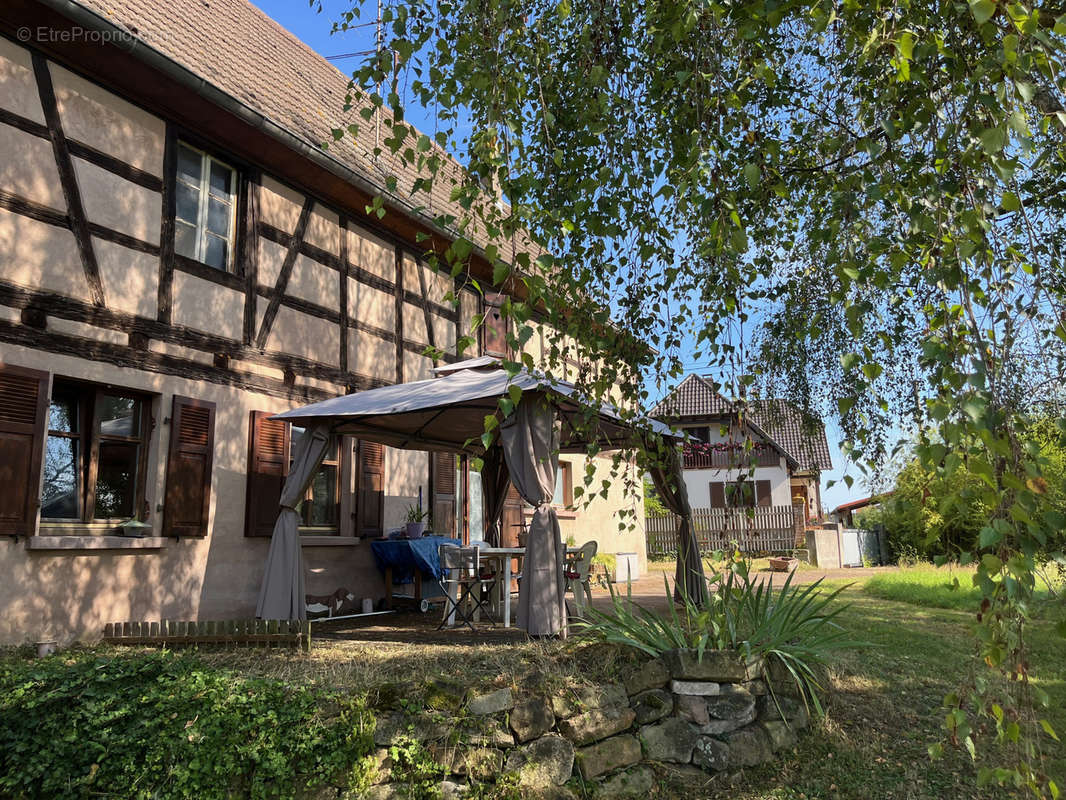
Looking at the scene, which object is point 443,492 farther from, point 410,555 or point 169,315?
point 169,315

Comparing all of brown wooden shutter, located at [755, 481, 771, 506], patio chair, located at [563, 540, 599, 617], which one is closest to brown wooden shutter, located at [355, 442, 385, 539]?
patio chair, located at [563, 540, 599, 617]

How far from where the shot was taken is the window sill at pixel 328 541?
8.09 m

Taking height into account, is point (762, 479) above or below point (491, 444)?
above

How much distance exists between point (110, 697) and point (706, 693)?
11.2 feet

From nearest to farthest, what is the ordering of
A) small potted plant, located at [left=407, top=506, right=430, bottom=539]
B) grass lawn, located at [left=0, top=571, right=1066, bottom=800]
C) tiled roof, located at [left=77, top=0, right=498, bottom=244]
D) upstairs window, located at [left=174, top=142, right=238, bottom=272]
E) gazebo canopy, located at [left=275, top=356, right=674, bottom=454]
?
grass lawn, located at [left=0, top=571, right=1066, bottom=800] → gazebo canopy, located at [left=275, top=356, right=674, bottom=454] → tiled roof, located at [left=77, top=0, right=498, bottom=244] → upstairs window, located at [left=174, top=142, right=238, bottom=272] → small potted plant, located at [left=407, top=506, right=430, bottom=539]

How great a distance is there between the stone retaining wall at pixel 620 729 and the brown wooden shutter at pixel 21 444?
3.43 m

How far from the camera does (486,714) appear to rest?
14.1ft

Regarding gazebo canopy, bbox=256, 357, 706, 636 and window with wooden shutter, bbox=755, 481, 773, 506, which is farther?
window with wooden shutter, bbox=755, 481, 773, 506

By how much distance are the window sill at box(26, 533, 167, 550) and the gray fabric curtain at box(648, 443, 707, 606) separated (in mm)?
4344

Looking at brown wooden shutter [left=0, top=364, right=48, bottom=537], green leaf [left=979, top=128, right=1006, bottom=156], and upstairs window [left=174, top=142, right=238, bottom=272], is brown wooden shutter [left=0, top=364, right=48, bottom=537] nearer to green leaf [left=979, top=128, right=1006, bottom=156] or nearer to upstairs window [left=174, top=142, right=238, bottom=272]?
upstairs window [left=174, top=142, right=238, bottom=272]

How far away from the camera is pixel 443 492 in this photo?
10.5m

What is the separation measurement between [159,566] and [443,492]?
4.25 meters

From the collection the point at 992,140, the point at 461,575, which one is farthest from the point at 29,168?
the point at 992,140

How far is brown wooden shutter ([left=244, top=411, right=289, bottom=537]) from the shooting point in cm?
764
